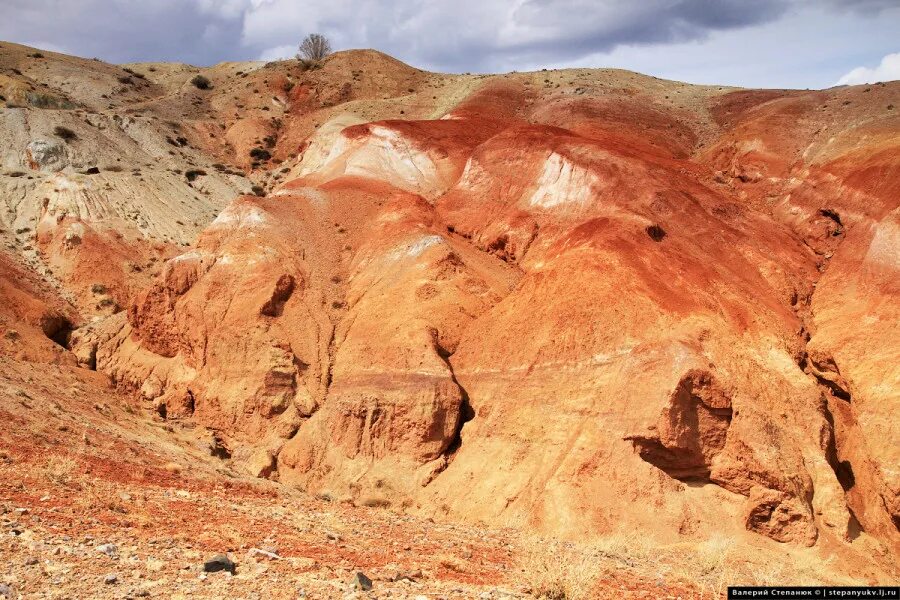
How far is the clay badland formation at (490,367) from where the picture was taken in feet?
43.9

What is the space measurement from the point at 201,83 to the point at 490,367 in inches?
2153

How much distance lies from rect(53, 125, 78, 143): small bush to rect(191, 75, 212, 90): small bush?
22578 mm

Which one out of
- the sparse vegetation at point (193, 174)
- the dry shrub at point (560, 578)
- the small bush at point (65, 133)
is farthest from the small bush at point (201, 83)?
the dry shrub at point (560, 578)

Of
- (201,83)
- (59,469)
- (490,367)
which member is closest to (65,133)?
(201,83)

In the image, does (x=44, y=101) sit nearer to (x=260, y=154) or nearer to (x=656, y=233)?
(x=260, y=154)

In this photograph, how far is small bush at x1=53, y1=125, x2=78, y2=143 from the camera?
145 feet

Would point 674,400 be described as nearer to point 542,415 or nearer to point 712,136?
point 542,415

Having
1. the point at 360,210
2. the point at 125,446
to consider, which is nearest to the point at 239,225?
the point at 360,210

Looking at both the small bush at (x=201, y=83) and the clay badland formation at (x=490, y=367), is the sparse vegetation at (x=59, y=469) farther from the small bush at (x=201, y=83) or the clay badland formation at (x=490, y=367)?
the small bush at (x=201, y=83)

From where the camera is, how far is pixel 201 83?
219 feet

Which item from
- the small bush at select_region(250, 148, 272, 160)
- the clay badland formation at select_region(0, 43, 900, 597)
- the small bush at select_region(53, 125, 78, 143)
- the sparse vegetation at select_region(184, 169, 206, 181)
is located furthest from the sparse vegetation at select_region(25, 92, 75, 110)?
the clay badland formation at select_region(0, 43, 900, 597)

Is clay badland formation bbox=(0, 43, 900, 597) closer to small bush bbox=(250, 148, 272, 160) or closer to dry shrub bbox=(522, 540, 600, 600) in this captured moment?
dry shrub bbox=(522, 540, 600, 600)

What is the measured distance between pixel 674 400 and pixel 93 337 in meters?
21.6

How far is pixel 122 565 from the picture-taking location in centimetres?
909
